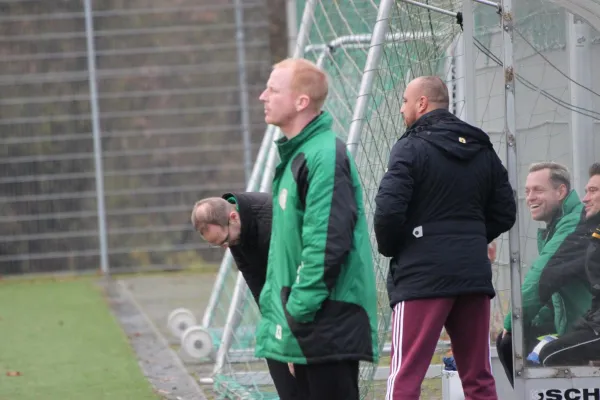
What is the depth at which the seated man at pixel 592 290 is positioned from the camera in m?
5.21

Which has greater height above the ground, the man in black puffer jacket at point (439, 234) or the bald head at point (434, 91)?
the bald head at point (434, 91)

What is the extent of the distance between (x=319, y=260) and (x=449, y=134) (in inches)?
50.0

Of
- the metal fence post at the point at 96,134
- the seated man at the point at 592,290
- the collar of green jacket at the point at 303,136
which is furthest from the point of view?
the metal fence post at the point at 96,134

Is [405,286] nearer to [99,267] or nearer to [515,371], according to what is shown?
[515,371]

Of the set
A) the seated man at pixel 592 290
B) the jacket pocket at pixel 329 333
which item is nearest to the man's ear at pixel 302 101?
the jacket pocket at pixel 329 333

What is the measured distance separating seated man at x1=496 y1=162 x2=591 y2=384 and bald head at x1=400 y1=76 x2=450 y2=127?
0.53 m

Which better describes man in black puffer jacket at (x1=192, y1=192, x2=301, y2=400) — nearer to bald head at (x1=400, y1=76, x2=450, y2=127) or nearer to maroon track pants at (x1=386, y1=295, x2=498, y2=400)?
maroon track pants at (x1=386, y1=295, x2=498, y2=400)

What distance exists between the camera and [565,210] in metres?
5.26

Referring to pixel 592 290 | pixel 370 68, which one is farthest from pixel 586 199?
pixel 370 68

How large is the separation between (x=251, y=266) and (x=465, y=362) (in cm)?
101

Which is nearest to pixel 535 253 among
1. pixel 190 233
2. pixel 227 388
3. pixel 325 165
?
pixel 325 165

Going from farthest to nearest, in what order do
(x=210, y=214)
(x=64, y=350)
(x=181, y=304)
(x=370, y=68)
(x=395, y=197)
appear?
(x=181, y=304) → (x=64, y=350) → (x=370, y=68) → (x=395, y=197) → (x=210, y=214)

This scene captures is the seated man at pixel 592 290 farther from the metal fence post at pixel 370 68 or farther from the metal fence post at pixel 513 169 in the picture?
the metal fence post at pixel 370 68

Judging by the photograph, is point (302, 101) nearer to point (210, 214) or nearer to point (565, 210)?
point (210, 214)
